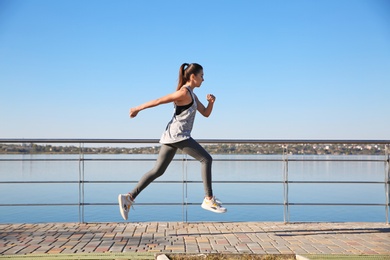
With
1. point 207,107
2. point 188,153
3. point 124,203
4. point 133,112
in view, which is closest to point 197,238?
point 124,203

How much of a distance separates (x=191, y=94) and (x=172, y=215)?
40.7ft

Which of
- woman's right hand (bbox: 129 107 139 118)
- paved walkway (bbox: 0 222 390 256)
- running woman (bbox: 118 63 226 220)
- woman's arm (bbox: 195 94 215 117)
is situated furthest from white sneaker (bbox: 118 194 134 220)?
woman's arm (bbox: 195 94 215 117)

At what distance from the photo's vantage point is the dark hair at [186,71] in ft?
15.3

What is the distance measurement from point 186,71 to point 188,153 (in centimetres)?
83

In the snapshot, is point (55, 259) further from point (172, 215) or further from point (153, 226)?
point (172, 215)

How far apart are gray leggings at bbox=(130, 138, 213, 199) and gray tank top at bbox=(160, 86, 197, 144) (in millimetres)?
57

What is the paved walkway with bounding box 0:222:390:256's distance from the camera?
4402 mm

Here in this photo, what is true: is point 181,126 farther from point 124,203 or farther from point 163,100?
point 124,203

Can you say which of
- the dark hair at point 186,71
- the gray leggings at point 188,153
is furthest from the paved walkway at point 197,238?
the dark hair at point 186,71

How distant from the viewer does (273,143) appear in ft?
19.7

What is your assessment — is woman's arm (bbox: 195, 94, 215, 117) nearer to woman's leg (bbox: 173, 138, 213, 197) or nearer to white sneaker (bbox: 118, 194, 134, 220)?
woman's leg (bbox: 173, 138, 213, 197)

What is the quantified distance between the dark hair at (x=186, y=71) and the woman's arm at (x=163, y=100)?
0.82 ft

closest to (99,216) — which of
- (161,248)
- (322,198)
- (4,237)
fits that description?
(322,198)

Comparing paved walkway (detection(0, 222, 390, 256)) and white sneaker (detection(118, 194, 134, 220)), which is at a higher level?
white sneaker (detection(118, 194, 134, 220))
